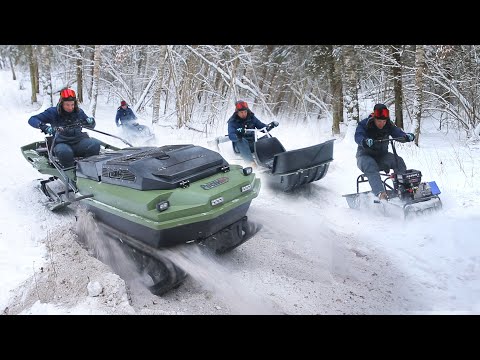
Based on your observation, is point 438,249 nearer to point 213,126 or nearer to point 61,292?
point 61,292

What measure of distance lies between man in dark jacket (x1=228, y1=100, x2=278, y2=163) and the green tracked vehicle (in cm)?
235

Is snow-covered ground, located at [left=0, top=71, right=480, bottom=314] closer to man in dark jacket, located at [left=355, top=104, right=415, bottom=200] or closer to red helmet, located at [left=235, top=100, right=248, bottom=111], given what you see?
man in dark jacket, located at [left=355, top=104, right=415, bottom=200]

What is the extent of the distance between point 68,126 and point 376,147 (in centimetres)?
388

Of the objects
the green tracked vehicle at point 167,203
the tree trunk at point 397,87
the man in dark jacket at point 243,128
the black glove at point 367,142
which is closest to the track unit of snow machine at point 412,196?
the black glove at point 367,142

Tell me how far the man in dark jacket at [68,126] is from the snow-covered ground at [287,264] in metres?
0.78

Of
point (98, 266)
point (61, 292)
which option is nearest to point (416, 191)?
point (98, 266)

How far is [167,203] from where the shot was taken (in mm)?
3141

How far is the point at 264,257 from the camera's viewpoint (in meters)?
3.98

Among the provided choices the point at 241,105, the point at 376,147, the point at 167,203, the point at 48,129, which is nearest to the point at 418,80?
the point at 376,147

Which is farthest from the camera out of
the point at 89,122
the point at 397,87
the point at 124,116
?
the point at 397,87

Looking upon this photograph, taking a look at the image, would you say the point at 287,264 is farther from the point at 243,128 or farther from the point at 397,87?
the point at 397,87

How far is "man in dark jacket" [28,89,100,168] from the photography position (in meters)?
5.11

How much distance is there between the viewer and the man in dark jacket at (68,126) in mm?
5113

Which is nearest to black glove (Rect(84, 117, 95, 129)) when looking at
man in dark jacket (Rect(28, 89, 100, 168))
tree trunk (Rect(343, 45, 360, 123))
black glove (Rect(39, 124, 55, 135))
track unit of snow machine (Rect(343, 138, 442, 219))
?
man in dark jacket (Rect(28, 89, 100, 168))
